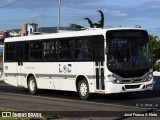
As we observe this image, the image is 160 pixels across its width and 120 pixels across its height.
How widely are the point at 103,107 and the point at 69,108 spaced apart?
4.06ft

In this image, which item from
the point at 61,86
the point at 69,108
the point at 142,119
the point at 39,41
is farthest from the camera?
the point at 39,41

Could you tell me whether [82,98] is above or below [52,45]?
below

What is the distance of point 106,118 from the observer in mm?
13562

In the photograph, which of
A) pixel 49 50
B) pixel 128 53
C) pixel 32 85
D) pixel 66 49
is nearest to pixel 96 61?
pixel 128 53

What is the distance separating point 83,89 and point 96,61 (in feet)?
5.12

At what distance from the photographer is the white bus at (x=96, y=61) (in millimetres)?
18680

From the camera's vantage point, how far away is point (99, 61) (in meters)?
18.9

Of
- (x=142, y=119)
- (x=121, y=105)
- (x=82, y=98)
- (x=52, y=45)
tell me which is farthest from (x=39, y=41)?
(x=142, y=119)

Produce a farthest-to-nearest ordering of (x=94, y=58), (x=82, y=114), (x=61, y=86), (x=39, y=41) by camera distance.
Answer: (x=39, y=41), (x=61, y=86), (x=94, y=58), (x=82, y=114)

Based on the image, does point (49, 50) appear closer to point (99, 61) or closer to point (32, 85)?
point (32, 85)

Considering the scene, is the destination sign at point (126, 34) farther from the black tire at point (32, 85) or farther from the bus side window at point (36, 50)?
the black tire at point (32, 85)

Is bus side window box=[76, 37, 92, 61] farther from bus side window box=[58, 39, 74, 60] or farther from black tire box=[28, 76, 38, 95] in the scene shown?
black tire box=[28, 76, 38, 95]

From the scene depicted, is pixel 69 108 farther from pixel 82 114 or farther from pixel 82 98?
pixel 82 98

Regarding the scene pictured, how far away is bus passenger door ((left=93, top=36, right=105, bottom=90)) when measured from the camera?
18766 millimetres
